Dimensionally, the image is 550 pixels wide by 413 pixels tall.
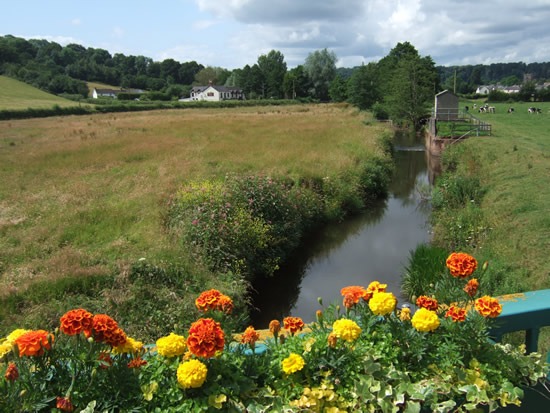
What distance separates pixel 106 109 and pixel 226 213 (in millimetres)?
52712

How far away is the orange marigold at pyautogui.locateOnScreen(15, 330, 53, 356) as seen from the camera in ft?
5.64

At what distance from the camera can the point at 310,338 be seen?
2.08 m

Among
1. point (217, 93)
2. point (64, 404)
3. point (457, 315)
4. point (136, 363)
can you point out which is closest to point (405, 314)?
point (457, 315)

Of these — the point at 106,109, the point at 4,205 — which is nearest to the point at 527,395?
the point at 4,205

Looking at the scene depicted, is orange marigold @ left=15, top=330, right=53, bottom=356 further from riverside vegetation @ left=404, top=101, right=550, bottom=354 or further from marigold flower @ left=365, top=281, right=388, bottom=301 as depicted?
riverside vegetation @ left=404, top=101, right=550, bottom=354

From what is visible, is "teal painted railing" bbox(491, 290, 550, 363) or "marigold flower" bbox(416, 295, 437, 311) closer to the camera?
"teal painted railing" bbox(491, 290, 550, 363)

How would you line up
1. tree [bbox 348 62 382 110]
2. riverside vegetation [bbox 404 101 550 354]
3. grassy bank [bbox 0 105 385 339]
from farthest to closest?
tree [bbox 348 62 382 110] < riverside vegetation [bbox 404 101 550 354] < grassy bank [bbox 0 105 385 339]

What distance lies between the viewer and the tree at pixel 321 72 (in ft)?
285

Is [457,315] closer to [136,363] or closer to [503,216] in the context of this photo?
[136,363]

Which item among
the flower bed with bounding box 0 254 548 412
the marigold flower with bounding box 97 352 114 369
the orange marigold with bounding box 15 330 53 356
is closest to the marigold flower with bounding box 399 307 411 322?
the flower bed with bounding box 0 254 548 412

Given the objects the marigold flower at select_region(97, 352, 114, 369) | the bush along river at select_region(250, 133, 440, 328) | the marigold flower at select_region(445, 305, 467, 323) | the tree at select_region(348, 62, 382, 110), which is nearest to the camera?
the marigold flower at select_region(97, 352, 114, 369)

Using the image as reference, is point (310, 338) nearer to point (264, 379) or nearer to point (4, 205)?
point (264, 379)

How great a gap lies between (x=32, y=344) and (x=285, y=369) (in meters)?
1.05

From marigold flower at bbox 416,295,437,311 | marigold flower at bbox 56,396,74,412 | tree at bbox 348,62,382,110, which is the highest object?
tree at bbox 348,62,382,110
